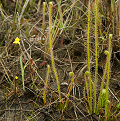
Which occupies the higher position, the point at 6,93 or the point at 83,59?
the point at 83,59

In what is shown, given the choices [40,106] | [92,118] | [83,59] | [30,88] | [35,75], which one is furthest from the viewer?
[83,59]

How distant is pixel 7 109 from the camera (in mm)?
1303

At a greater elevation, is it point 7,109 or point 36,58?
point 36,58

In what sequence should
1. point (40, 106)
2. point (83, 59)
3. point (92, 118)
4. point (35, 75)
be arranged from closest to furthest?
point (92, 118)
point (40, 106)
point (35, 75)
point (83, 59)

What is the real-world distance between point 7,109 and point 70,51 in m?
0.82

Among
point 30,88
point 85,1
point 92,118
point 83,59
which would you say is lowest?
point 92,118

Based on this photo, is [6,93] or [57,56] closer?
[6,93]

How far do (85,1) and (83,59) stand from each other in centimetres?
59

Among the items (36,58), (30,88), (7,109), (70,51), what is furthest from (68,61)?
(7,109)

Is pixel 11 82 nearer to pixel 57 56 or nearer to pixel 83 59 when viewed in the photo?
pixel 57 56

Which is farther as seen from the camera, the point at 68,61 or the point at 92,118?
the point at 68,61

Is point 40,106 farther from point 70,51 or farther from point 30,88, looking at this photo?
point 70,51

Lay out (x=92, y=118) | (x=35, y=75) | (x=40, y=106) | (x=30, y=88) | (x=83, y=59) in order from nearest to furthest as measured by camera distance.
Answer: (x=92, y=118)
(x=40, y=106)
(x=30, y=88)
(x=35, y=75)
(x=83, y=59)

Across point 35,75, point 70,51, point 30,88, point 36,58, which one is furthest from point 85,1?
point 30,88
